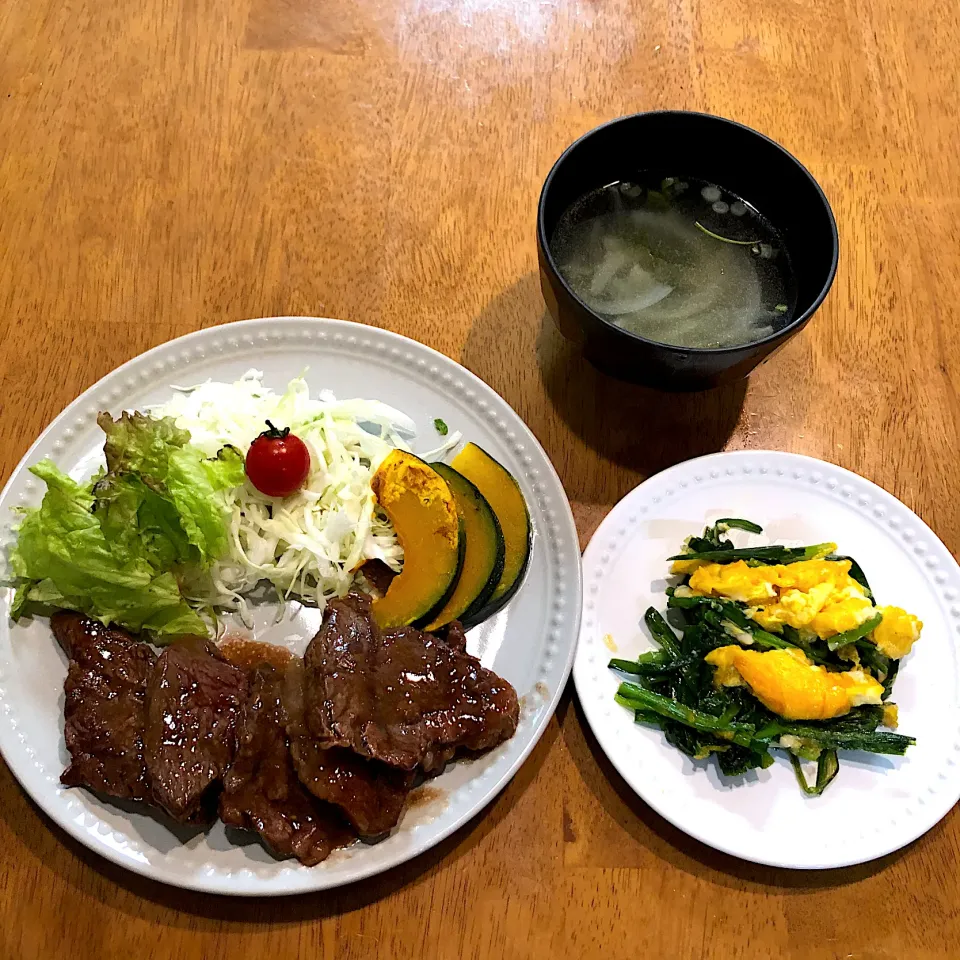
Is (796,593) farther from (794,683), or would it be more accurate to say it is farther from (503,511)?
(503,511)

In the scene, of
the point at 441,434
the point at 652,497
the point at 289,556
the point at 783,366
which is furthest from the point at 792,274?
the point at 289,556

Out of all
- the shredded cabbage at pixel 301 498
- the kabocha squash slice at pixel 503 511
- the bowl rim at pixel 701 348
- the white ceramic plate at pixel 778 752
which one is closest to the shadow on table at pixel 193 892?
the white ceramic plate at pixel 778 752

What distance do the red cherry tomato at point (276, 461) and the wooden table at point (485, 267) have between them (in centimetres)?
64

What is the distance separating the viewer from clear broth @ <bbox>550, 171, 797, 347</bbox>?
7.25 ft

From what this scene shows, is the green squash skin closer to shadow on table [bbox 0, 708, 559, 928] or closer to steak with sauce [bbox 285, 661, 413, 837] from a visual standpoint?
steak with sauce [bbox 285, 661, 413, 837]

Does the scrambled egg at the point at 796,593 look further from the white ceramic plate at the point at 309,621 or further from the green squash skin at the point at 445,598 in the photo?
the green squash skin at the point at 445,598

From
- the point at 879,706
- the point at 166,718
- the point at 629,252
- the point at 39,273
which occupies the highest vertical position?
the point at 629,252

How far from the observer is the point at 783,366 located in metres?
2.63

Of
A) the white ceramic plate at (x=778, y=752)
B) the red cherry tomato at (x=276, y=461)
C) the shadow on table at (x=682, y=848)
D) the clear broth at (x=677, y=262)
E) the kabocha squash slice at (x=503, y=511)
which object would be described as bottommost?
the shadow on table at (x=682, y=848)

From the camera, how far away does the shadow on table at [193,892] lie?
200 centimetres

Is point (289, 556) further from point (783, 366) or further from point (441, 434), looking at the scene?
point (783, 366)

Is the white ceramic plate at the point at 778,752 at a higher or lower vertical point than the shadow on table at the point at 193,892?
higher

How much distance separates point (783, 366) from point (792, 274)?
1.49ft

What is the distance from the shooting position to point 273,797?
6.14 feet
